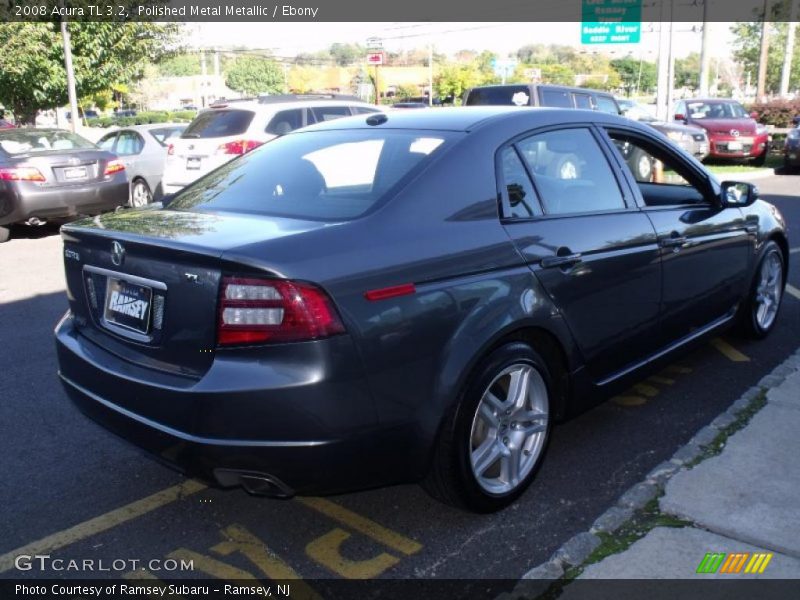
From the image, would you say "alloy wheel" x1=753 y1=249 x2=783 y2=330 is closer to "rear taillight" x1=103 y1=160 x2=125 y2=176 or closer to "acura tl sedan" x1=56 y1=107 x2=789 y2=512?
"acura tl sedan" x1=56 y1=107 x2=789 y2=512

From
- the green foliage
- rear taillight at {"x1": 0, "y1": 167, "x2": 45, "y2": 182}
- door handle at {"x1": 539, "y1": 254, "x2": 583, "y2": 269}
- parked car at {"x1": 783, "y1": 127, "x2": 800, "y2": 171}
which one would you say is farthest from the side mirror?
the green foliage

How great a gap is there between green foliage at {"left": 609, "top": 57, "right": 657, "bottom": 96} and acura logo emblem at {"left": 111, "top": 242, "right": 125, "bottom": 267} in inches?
4279

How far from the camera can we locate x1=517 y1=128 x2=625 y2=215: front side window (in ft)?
11.8

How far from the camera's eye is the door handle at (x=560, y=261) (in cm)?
335

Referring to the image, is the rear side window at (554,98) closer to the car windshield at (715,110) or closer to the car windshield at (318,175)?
the car windshield at (715,110)

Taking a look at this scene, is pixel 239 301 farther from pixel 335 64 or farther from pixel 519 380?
pixel 335 64

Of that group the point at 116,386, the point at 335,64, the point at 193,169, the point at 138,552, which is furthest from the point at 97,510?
the point at 335,64

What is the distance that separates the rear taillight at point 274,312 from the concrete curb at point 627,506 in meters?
1.14

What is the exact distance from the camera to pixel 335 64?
99.9 meters

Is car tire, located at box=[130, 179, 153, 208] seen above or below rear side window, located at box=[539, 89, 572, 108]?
below

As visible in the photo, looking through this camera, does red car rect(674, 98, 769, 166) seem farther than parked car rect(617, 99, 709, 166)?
Yes

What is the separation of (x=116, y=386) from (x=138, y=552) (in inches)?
26.7

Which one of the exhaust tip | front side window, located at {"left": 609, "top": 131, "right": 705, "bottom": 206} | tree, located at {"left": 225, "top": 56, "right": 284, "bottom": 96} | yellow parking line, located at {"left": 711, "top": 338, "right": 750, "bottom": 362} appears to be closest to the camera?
the exhaust tip

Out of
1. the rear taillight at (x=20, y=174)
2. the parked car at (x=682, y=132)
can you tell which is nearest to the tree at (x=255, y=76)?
the parked car at (x=682, y=132)
